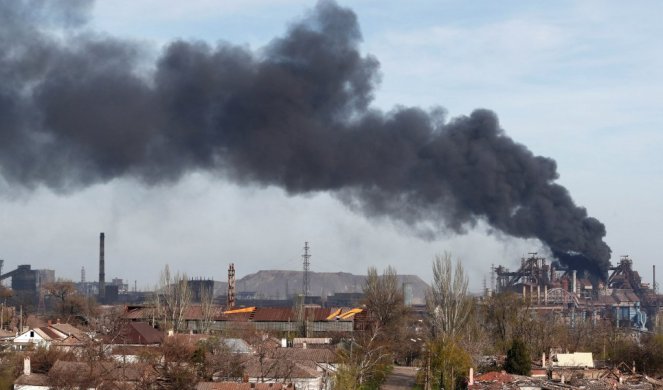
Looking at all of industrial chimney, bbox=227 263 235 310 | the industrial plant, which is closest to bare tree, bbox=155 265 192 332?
industrial chimney, bbox=227 263 235 310

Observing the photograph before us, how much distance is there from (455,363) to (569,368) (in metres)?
6.39

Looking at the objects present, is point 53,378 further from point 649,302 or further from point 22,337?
point 649,302

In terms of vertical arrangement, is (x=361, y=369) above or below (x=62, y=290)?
below

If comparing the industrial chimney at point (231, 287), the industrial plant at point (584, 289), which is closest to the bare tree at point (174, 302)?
the industrial chimney at point (231, 287)

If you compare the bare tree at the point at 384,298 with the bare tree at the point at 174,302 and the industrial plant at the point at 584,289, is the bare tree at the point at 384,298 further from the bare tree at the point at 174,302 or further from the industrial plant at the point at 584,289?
the industrial plant at the point at 584,289

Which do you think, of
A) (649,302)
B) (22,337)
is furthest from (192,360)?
(649,302)

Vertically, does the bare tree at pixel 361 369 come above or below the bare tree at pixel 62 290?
below

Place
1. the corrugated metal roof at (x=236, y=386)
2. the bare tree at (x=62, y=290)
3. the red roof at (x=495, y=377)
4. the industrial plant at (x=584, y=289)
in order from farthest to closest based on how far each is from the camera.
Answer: the industrial plant at (x=584, y=289) < the bare tree at (x=62, y=290) < the red roof at (x=495, y=377) < the corrugated metal roof at (x=236, y=386)

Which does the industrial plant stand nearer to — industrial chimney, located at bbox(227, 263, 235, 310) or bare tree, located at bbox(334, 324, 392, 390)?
industrial chimney, located at bbox(227, 263, 235, 310)

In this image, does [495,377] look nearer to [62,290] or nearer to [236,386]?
[236,386]

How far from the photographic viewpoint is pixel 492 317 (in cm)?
7388

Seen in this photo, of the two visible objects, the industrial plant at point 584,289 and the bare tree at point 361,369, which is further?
the industrial plant at point 584,289

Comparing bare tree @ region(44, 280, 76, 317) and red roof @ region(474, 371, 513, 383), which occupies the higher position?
bare tree @ region(44, 280, 76, 317)

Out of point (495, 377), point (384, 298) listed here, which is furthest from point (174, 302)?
point (495, 377)
